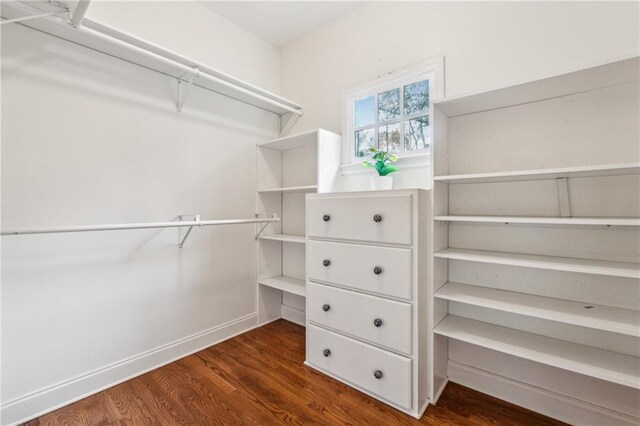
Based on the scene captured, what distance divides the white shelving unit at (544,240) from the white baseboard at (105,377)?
65.2 inches

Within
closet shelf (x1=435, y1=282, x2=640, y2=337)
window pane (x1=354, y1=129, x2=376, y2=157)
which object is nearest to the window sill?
window pane (x1=354, y1=129, x2=376, y2=157)

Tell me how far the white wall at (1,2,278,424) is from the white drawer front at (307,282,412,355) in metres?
0.92

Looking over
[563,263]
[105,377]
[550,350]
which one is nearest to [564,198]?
[563,263]

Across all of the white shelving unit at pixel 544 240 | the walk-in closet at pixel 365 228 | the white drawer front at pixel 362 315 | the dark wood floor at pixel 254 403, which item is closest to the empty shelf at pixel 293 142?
the walk-in closet at pixel 365 228

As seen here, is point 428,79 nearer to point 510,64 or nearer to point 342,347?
point 510,64

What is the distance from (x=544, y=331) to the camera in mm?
→ 1540

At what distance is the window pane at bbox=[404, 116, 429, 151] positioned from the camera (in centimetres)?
200

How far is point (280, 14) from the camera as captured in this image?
2.38 metres

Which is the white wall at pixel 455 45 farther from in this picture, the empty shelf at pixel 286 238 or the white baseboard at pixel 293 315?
the white baseboard at pixel 293 315

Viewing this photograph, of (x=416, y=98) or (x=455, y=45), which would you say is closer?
(x=455, y=45)

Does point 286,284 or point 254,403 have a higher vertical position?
point 286,284

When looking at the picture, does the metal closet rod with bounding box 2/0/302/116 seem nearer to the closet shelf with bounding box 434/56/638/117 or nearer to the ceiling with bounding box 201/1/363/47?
the ceiling with bounding box 201/1/363/47

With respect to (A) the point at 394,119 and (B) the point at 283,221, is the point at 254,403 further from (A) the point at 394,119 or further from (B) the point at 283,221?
(A) the point at 394,119

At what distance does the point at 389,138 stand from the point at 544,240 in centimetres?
117
